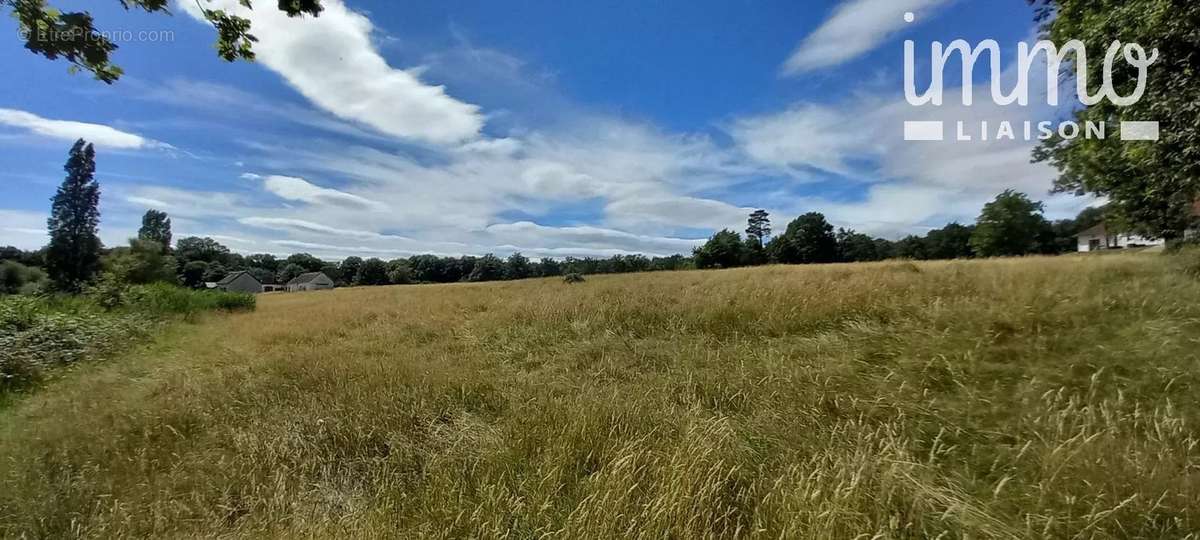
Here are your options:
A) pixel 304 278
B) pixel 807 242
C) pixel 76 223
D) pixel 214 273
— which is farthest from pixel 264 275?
pixel 807 242

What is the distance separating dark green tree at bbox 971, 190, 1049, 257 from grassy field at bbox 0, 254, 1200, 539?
58.6 metres

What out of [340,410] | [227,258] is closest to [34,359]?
[340,410]

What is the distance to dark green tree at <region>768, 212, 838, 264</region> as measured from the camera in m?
65.7

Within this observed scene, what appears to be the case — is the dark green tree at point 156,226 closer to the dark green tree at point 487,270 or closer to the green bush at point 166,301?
the dark green tree at point 487,270

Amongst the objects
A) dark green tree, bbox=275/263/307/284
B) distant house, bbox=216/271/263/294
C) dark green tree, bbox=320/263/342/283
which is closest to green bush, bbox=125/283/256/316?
distant house, bbox=216/271/263/294

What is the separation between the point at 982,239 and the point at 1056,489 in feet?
214

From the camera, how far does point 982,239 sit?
50.8m

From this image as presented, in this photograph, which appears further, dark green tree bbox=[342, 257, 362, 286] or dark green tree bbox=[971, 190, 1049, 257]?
dark green tree bbox=[342, 257, 362, 286]

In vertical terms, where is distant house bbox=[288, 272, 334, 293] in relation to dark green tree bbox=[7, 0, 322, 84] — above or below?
below

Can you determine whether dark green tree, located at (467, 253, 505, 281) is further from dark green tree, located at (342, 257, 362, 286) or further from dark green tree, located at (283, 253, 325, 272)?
dark green tree, located at (283, 253, 325, 272)

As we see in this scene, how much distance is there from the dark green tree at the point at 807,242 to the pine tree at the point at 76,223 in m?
82.3

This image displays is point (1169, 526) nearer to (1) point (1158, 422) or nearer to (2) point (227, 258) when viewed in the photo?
(1) point (1158, 422)

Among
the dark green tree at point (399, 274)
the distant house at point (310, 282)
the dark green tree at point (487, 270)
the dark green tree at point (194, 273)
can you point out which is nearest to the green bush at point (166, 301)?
the dark green tree at point (487, 270)

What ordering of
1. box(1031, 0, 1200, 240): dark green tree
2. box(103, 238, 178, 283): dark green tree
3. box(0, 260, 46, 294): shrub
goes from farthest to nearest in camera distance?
box(0, 260, 46, 294): shrub < box(103, 238, 178, 283): dark green tree < box(1031, 0, 1200, 240): dark green tree
